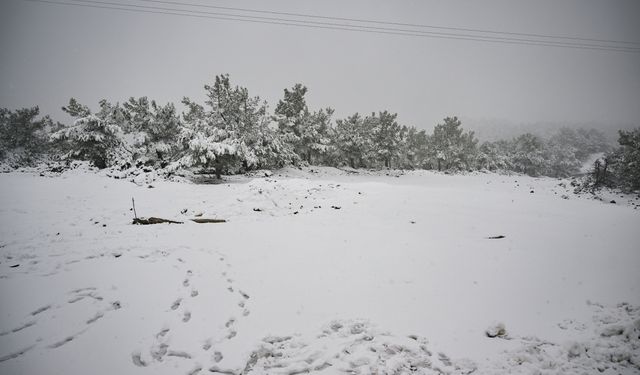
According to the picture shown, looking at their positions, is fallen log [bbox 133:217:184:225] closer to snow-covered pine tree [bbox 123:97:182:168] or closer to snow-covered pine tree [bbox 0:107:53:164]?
snow-covered pine tree [bbox 123:97:182:168]

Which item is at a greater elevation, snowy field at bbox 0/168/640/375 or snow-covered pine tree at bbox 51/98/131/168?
snow-covered pine tree at bbox 51/98/131/168

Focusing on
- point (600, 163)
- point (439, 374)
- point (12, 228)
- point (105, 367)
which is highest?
point (600, 163)

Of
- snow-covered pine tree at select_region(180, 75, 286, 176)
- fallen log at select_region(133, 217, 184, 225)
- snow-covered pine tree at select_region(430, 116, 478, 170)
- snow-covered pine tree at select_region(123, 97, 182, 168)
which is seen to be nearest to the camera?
fallen log at select_region(133, 217, 184, 225)

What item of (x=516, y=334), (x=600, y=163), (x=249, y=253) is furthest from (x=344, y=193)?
(x=600, y=163)

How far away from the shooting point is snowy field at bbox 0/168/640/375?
388cm

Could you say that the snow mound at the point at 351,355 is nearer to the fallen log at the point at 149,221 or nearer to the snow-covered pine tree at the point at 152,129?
the fallen log at the point at 149,221

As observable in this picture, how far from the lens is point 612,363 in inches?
150

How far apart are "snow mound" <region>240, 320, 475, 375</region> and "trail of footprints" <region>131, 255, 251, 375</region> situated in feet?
1.98

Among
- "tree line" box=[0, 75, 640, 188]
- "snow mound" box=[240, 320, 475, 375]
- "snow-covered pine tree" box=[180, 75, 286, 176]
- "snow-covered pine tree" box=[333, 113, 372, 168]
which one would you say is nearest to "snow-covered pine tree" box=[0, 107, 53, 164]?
"tree line" box=[0, 75, 640, 188]

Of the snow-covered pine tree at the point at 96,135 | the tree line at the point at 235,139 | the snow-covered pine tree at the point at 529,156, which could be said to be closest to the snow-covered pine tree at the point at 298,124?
the tree line at the point at 235,139

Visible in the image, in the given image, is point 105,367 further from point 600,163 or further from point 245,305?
point 600,163

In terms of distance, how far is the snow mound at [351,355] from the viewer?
3814 mm

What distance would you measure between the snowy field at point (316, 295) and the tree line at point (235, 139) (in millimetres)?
11421

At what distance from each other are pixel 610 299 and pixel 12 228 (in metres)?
15.3
